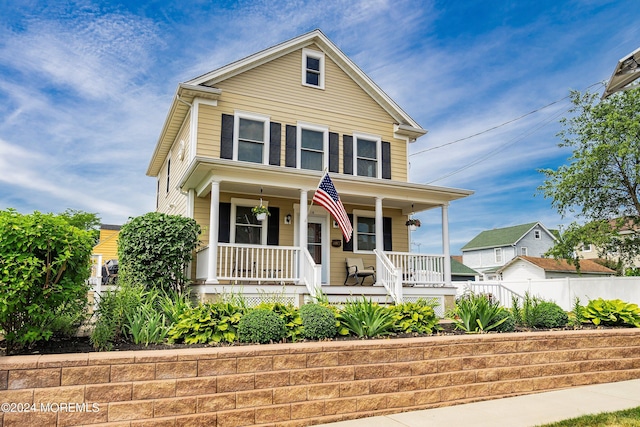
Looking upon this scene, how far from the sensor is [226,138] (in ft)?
38.1

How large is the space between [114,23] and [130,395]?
30.6 feet

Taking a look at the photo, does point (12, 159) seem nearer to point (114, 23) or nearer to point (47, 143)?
point (47, 143)

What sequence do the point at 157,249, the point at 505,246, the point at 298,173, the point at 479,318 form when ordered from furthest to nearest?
the point at 505,246
the point at 298,173
the point at 157,249
the point at 479,318

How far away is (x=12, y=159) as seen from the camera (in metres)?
14.2

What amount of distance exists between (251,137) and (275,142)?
2.11 ft

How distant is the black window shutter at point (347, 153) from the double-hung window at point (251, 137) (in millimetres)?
2283

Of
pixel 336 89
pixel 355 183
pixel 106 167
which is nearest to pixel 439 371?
pixel 355 183

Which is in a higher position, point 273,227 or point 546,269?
point 273,227

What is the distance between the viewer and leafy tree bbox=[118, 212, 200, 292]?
8.92 meters

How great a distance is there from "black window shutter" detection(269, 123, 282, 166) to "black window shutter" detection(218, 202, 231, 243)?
169cm

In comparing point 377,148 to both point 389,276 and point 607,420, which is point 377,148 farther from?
point 607,420

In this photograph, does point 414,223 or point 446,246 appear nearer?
point 446,246

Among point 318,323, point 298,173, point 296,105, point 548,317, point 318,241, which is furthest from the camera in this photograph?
point 296,105

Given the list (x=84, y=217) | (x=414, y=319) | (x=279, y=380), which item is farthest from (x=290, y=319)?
(x=84, y=217)
